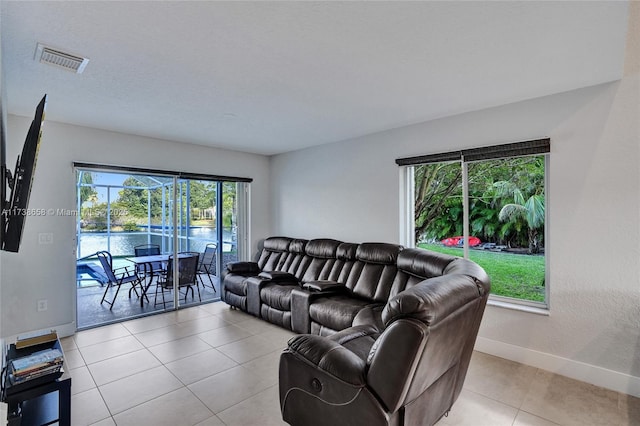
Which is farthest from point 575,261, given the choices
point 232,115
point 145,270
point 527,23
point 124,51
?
point 145,270

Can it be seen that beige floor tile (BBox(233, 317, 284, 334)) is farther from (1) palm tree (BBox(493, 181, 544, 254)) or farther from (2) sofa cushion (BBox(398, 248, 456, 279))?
(1) palm tree (BBox(493, 181, 544, 254))

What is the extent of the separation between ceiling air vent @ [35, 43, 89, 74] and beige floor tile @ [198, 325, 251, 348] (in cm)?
290

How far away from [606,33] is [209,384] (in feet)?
12.7

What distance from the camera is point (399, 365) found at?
1.50 metres

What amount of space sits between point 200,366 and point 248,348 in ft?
1.81

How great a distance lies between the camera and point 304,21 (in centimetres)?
176

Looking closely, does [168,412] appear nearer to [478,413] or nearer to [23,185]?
[23,185]

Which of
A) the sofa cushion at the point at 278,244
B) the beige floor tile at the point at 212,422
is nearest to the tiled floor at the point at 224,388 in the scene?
the beige floor tile at the point at 212,422

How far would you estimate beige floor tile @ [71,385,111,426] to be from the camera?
7.26 ft

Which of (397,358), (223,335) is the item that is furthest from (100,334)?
(397,358)

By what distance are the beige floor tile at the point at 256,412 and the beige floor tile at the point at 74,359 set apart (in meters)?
1.82

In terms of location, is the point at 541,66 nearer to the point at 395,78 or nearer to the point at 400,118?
the point at 395,78

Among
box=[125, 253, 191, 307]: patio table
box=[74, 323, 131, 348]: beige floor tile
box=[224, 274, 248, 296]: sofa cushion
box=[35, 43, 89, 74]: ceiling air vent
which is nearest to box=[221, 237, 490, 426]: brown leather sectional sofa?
box=[224, 274, 248, 296]: sofa cushion

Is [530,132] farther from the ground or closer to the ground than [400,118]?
closer to the ground
